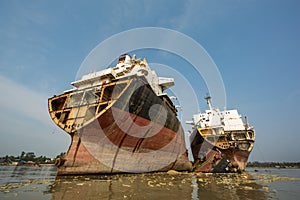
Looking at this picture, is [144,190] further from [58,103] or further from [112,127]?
[58,103]

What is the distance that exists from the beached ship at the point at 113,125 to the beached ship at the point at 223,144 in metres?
6.94

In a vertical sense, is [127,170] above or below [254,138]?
below

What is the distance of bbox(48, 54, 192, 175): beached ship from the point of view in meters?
10.3

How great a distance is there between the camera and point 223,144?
2458 centimetres

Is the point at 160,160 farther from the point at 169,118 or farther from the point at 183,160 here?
the point at 183,160

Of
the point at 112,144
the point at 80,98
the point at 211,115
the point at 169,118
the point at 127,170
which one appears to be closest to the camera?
the point at 112,144

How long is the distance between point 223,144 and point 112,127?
19.8 metres

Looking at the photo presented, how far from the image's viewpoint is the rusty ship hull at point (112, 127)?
10312 millimetres

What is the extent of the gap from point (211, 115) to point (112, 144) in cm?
2543

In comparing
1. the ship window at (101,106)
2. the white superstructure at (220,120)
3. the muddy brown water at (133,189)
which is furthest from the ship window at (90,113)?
the white superstructure at (220,120)

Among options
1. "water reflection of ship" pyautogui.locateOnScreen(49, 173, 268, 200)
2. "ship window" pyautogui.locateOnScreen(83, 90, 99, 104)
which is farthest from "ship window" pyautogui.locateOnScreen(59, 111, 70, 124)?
"water reflection of ship" pyautogui.locateOnScreen(49, 173, 268, 200)

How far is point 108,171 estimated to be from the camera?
433 inches

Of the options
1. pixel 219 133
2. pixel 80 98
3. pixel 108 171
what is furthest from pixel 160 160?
pixel 219 133

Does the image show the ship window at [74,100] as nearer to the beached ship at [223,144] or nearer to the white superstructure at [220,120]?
the beached ship at [223,144]
